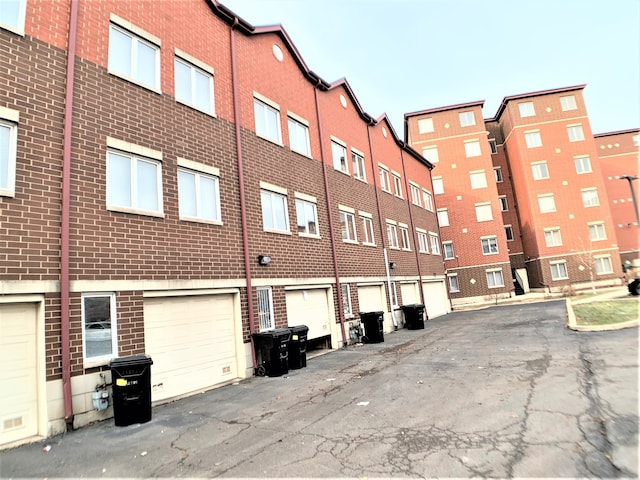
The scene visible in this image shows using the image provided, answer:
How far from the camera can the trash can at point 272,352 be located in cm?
1011

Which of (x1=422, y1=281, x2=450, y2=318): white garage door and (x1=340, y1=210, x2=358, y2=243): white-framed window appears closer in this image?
(x1=340, y1=210, x2=358, y2=243): white-framed window

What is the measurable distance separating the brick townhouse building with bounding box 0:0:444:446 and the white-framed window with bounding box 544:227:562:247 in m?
27.1

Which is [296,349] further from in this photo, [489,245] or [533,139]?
[533,139]

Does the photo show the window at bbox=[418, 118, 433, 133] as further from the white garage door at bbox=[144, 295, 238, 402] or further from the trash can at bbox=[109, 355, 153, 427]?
the trash can at bbox=[109, 355, 153, 427]

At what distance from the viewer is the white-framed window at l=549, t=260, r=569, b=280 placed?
1342 inches

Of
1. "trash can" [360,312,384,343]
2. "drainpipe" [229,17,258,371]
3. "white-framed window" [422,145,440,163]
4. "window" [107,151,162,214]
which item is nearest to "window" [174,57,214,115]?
"drainpipe" [229,17,258,371]

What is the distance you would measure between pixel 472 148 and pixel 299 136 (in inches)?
1015

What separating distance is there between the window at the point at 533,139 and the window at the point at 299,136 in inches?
1157

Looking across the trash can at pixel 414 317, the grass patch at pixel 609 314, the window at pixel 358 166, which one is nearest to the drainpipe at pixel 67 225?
the window at pixel 358 166

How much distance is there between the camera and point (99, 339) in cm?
746

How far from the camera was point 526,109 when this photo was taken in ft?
120

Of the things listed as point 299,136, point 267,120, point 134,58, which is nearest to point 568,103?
point 299,136

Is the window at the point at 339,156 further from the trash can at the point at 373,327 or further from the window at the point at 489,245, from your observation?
the window at the point at 489,245

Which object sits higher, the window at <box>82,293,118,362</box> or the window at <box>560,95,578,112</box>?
the window at <box>560,95,578,112</box>
